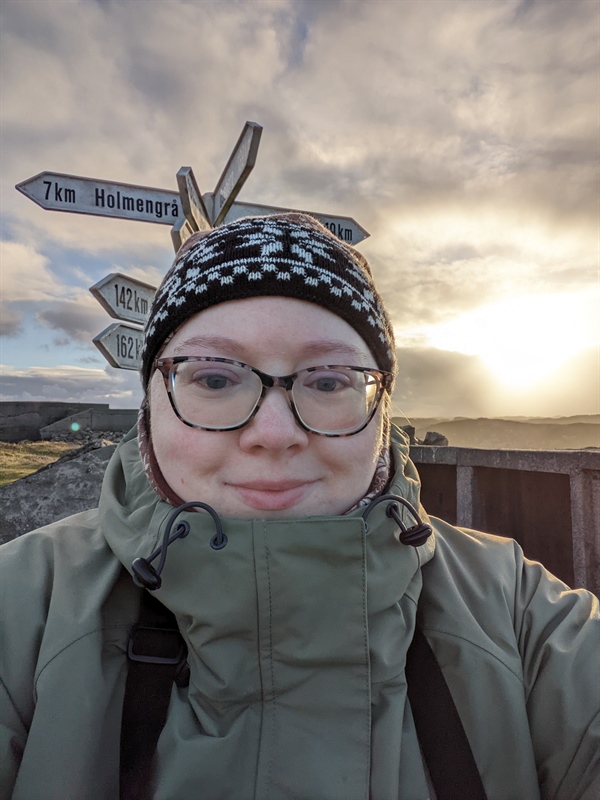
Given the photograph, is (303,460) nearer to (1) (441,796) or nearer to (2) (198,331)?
(2) (198,331)

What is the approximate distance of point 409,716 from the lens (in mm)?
1273

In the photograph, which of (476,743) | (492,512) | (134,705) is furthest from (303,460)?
(492,512)

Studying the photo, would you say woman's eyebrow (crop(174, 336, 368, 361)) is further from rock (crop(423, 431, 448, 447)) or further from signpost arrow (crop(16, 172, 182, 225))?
rock (crop(423, 431, 448, 447))

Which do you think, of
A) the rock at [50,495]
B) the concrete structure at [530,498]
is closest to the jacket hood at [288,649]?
the concrete structure at [530,498]

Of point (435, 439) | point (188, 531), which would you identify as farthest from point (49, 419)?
point (188, 531)

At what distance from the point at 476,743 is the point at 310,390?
3.46 feet

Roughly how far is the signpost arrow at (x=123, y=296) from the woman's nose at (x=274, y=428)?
2.23 m

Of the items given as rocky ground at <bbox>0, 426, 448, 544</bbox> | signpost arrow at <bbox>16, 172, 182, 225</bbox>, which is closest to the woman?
signpost arrow at <bbox>16, 172, 182, 225</bbox>

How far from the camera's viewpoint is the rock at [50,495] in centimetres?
400

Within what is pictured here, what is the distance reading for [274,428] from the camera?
1304 mm

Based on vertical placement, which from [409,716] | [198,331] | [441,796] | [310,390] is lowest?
[441,796]

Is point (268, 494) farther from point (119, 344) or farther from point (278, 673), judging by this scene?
point (119, 344)

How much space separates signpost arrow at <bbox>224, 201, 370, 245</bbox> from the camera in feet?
13.3

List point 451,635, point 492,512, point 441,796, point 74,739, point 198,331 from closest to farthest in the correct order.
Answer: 1. point 74,739
2. point 441,796
3. point 451,635
4. point 198,331
5. point 492,512
